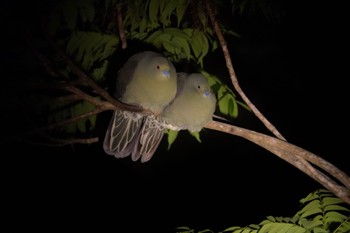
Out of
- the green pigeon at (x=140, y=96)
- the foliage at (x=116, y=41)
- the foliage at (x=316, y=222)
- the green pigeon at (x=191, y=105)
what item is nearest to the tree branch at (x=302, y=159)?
the foliage at (x=316, y=222)

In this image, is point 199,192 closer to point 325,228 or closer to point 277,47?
point 277,47

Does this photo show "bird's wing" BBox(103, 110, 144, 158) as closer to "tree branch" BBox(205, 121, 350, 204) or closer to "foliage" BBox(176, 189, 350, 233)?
"tree branch" BBox(205, 121, 350, 204)

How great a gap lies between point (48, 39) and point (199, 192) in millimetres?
5627

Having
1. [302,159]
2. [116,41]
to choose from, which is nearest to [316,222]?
[302,159]

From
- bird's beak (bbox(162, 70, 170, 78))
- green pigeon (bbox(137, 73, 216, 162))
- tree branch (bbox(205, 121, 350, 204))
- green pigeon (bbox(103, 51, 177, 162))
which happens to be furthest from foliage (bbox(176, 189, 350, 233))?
bird's beak (bbox(162, 70, 170, 78))

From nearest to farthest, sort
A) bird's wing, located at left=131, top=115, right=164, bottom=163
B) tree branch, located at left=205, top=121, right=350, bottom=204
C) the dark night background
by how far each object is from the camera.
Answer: tree branch, located at left=205, top=121, right=350, bottom=204
bird's wing, located at left=131, top=115, right=164, bottom=163
the dark night background

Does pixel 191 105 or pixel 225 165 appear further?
pixel 225 165

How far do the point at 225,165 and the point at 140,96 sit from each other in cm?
439

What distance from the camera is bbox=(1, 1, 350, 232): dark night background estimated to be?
4.64 m

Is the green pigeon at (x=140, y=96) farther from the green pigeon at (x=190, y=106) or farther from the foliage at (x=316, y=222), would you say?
the foliage at (x=316, y=222)

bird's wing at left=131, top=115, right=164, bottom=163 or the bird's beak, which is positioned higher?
the bird's beak

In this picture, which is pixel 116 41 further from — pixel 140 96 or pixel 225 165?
pixel 225 165

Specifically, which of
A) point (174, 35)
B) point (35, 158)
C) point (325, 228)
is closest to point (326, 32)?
point (174, 35)

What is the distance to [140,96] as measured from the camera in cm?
193
